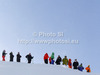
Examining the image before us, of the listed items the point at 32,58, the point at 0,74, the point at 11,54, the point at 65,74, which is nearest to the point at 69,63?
the point at 32,58

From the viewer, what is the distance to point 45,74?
1494cm

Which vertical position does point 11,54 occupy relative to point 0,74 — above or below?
above

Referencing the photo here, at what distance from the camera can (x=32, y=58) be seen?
76.6ft

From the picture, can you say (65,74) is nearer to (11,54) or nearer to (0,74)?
(0,74)

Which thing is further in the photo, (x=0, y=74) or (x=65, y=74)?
(x=65, y=74)

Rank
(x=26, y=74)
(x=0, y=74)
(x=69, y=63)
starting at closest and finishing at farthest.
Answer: (x=0, y=74) → (x=26, y=74) → (x=69, y=63)

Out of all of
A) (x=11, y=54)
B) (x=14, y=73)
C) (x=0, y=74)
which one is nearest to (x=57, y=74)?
(x=14, y=73)

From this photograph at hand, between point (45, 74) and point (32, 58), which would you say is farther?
point (32, 58)

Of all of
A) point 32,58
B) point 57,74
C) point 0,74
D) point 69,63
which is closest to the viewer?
point 0,74

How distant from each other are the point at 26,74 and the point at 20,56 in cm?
1002

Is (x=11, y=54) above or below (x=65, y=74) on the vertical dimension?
above

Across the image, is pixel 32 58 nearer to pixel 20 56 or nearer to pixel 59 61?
pixel 20 56

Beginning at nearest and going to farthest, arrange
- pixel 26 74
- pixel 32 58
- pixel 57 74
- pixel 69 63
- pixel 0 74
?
pixel 0 74
pixel 26 74
pixel 57 74
pixel 32 58
pixel 69 63

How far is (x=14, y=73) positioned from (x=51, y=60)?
407 inches
